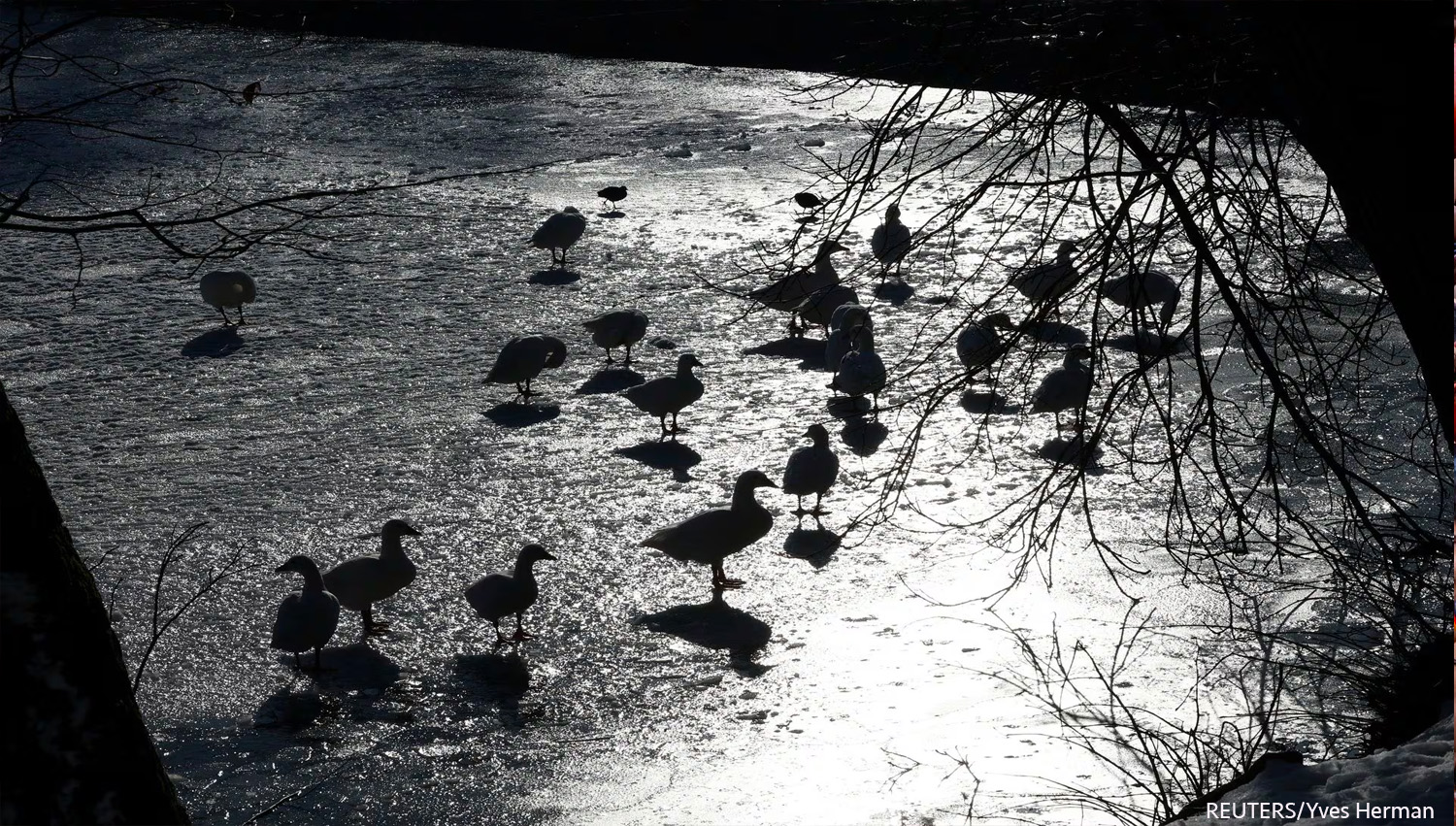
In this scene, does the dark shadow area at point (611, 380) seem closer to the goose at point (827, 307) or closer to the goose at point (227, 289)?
the goose at point (827, 307)

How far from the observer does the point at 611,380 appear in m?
9.53

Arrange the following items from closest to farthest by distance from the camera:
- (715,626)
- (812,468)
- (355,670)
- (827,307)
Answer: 1. (355,670)
2. (715,626)
3. (812,468)
4. (827,307)

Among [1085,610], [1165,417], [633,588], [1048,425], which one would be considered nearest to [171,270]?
[633,588]

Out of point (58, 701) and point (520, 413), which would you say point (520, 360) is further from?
point (58, 701)

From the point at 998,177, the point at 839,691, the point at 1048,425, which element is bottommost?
the point at 839,691

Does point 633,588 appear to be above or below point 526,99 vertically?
below

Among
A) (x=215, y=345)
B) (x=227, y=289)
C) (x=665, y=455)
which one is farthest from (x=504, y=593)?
(x=227, y=289)

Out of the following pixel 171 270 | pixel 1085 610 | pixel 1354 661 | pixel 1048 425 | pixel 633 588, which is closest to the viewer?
pixel 1354 661

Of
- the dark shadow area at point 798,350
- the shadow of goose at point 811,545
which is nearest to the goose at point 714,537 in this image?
the shadow of goose at point 811,545

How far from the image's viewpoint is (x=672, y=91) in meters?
17.4

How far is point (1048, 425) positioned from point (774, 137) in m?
7.65

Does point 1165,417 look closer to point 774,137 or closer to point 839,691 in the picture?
point 839,691

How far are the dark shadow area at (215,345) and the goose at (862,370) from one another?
468 cm

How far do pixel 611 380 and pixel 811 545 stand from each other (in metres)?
2.80
